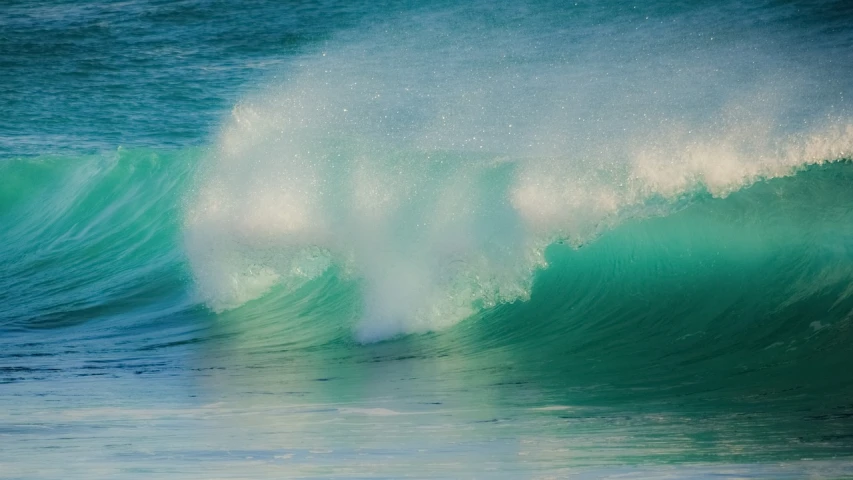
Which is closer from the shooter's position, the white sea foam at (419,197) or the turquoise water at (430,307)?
the turquoise water at (430,307)

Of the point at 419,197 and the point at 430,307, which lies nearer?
the point at 430,307

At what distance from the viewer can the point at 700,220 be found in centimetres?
1082

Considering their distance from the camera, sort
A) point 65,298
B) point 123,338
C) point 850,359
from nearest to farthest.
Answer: point 850,359 < point 123,338 < point 65,298

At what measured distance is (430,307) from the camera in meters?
9.97

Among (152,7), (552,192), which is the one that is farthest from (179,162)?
(152,7)

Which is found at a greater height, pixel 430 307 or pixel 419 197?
pixel 419 197

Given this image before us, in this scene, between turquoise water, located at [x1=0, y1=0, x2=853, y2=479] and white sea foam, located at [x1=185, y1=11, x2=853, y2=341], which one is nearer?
turquoise water, located at [x1=0, y1=0, x2=853, y2=479]

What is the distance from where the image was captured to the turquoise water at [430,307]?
20.1 feet

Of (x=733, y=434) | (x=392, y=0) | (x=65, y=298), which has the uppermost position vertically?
(x=733, y=434)

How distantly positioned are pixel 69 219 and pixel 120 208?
82cm

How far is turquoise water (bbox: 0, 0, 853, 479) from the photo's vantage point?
6113 mm

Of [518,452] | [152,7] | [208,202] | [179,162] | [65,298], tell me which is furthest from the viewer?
[152,7]

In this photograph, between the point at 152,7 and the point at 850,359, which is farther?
the point at 152,7

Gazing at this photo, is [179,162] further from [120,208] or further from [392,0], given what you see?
[392,0]
